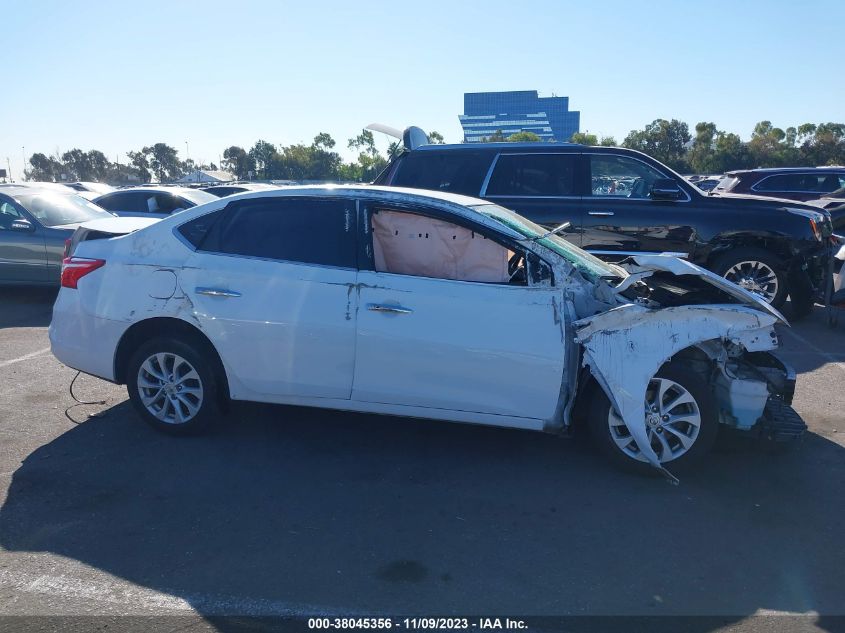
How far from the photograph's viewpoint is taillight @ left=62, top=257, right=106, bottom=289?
5.07 m

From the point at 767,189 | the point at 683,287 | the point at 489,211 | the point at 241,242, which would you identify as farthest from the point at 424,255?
the point at 767,189

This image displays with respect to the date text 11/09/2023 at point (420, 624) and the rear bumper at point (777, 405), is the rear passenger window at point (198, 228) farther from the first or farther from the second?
the rear bumper at point (777, 405)

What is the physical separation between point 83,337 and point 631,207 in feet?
20.2

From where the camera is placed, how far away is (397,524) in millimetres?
3846

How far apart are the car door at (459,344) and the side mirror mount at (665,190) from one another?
14.7ft

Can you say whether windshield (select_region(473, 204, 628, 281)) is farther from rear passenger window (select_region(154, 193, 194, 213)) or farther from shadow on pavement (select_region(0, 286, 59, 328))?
rear passenger window (select_region(154, 193, 194, 213))

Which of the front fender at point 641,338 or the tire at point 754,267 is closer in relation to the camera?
the front fender at point 641,338

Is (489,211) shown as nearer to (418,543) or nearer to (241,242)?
(241,242)

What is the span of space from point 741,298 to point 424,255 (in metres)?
2.07

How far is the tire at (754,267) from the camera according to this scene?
27.8 ft

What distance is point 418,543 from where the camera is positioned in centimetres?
365

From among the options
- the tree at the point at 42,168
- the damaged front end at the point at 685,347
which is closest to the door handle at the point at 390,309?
the damaged front end at the point at 685,347

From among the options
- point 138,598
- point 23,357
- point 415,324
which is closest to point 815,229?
point 415,324

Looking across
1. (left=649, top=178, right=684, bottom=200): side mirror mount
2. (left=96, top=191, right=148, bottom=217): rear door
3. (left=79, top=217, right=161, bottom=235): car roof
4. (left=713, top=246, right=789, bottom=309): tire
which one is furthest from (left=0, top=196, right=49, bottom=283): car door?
(left=713, top=246, right=789, bottom=309): tire
